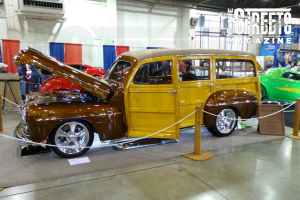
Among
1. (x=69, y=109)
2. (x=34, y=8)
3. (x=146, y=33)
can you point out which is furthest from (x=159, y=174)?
(x=146, y=33)

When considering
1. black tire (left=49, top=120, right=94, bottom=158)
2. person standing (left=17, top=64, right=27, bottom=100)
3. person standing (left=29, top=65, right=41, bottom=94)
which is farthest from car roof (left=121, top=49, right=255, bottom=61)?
person standing (left=17, top=64, right=27, bottom=100)

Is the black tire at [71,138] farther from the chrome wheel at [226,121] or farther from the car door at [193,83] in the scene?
the chrome wheel at [226,121]

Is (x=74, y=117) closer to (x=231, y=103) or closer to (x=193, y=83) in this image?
(x=193, y=83)

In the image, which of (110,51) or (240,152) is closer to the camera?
(240,152)

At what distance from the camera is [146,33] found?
51.2 ft

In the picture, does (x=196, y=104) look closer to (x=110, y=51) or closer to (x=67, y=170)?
(x=67, y=170)

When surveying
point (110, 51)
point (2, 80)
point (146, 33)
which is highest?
point (146, 33)

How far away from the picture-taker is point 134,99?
13.7 ft

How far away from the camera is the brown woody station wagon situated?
375 centimetres

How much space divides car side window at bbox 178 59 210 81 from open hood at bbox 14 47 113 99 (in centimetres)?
151

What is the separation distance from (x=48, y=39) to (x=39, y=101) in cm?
1043

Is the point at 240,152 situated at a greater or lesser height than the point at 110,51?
lesser

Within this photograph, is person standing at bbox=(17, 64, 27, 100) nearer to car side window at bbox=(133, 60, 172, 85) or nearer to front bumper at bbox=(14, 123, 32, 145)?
front bumper at bbox=(14, 123, 32, 145)

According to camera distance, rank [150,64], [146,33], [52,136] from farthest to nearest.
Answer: [146,33]
[150,64]
[52,136]
